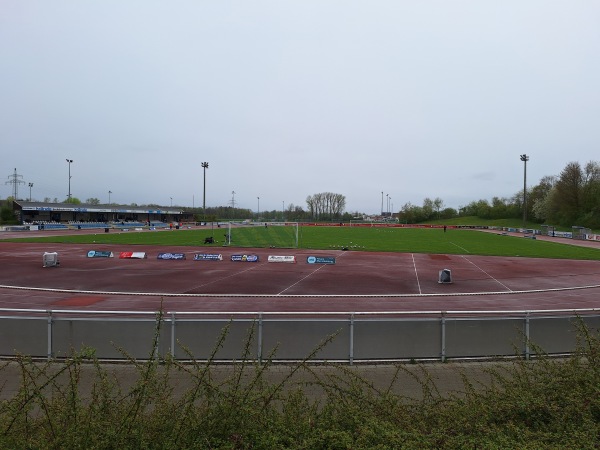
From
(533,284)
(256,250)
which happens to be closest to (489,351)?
(533,284)

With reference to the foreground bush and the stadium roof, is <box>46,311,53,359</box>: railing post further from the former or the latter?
the stadium roof

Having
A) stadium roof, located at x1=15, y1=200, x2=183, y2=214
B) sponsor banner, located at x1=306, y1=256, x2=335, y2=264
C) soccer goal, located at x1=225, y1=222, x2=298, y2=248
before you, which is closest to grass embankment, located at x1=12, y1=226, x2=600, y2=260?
soccer goal, located at x1=225, y1=222, x2=298, y2=248

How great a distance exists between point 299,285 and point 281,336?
12.8 metres

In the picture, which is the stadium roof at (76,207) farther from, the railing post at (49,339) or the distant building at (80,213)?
the railing post at (49,339)

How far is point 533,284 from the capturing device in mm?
22328

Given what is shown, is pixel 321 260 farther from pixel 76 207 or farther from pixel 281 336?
pixel 76 207

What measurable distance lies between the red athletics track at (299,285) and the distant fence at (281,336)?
21.1 ft

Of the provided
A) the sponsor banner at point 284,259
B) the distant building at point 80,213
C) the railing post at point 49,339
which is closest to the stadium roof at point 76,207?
the distant building at point 80,213

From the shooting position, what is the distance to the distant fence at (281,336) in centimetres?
887

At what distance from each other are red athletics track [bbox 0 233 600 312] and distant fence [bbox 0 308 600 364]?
642cm

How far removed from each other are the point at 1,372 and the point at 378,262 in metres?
26.2

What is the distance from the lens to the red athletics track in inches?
658

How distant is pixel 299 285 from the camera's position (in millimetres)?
21719

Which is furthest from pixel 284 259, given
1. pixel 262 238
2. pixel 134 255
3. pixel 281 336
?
pixel 262 238
